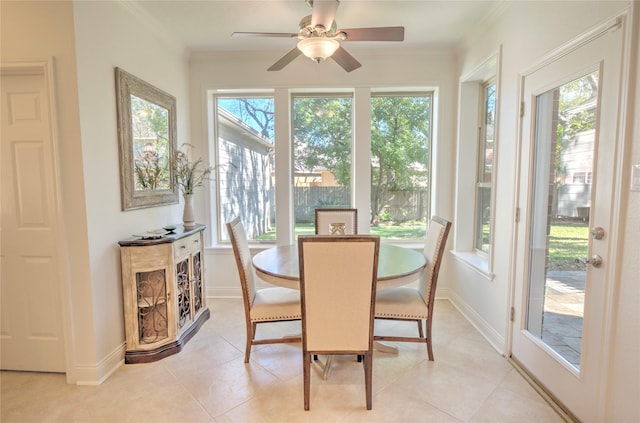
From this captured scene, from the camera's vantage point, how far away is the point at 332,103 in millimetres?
3594

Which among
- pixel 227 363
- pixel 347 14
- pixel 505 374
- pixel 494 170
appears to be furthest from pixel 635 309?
pixel 347 14

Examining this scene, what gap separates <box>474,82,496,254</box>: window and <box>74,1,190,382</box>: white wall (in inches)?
123

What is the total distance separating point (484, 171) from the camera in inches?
124

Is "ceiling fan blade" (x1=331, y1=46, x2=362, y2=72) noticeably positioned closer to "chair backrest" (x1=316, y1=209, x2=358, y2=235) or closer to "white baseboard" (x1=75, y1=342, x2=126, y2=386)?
"chair backrest" (x1=316, y1=209, x2=358, y2=235)

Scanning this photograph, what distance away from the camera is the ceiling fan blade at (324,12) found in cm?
163

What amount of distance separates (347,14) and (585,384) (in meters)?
2.93

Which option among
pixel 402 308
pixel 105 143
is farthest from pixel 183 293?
pixel 402 308

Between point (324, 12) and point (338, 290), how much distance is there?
4.94 ft

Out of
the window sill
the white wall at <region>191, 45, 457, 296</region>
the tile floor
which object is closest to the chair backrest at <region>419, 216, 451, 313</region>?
the tile floor

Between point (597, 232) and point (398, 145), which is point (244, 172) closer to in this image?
point (398, 145)

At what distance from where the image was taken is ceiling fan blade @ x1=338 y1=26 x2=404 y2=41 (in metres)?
1.92

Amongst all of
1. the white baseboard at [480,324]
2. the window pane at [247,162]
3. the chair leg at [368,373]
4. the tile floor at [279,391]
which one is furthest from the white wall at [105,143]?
the white baseboard at [480,324]

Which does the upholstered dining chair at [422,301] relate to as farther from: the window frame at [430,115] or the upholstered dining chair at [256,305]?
the window frame at [430,115]

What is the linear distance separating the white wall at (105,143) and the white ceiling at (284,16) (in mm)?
251
